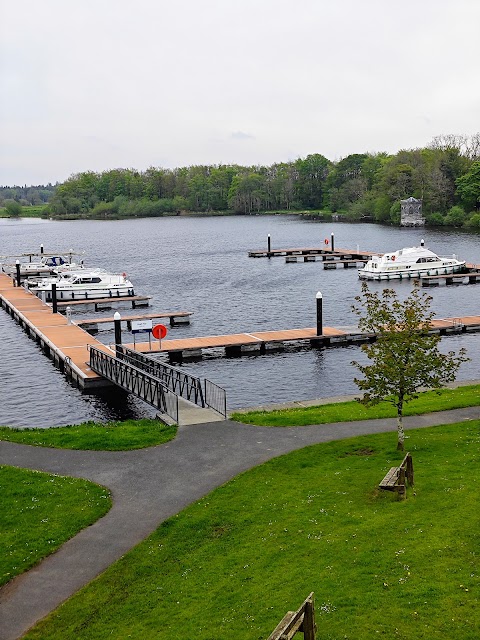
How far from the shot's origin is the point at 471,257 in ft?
312

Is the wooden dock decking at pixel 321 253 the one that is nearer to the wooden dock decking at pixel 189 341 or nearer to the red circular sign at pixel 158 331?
the wooden dock decking at pixel 189 341

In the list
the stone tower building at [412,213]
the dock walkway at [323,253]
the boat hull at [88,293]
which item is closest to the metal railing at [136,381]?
the boat hull at [88,293]

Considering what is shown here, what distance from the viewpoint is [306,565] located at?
13.8 meters

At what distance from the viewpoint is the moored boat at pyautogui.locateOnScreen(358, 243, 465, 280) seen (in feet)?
254

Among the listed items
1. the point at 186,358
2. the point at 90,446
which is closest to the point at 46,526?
the point at 90,446

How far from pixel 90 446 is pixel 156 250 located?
106294 millimetres

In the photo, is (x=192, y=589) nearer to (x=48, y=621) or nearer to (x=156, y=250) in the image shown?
(x=48, y=621)

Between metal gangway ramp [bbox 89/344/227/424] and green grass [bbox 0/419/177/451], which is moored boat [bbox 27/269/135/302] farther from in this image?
green grass [bbox 0/419/177/451]

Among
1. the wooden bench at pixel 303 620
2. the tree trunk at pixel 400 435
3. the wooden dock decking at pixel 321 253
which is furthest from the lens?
the wooden dock decking at pixel 321 253

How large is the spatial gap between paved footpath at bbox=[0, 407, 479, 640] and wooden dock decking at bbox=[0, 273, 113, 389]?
44.2 ft

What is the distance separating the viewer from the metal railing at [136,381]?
26547 mm

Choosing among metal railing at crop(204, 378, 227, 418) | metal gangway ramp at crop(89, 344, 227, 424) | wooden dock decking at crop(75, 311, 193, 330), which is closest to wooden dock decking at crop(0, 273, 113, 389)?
metal gangway ramp at crop(89, 344, 227, 424)

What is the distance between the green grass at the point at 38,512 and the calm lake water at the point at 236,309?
40.0 feet

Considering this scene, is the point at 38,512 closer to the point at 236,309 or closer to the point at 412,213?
the point at 236,309
